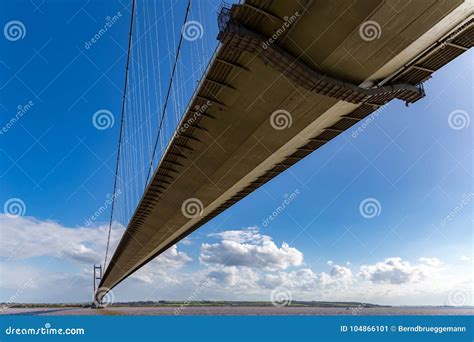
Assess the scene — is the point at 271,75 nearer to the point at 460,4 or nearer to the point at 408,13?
the point at 408,13

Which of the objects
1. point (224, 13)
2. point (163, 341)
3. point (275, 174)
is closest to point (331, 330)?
point (163, 341)

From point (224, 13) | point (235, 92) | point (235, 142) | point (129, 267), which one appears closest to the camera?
point (224, 13)

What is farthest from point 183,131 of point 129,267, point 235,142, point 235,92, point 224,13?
point 129,267

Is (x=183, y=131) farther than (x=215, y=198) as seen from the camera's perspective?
No

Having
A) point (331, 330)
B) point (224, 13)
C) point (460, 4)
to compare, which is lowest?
point (331, 330)

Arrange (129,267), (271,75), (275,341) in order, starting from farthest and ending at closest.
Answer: (129,267) < (275,341) < (271,75)

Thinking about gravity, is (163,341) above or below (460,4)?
below
